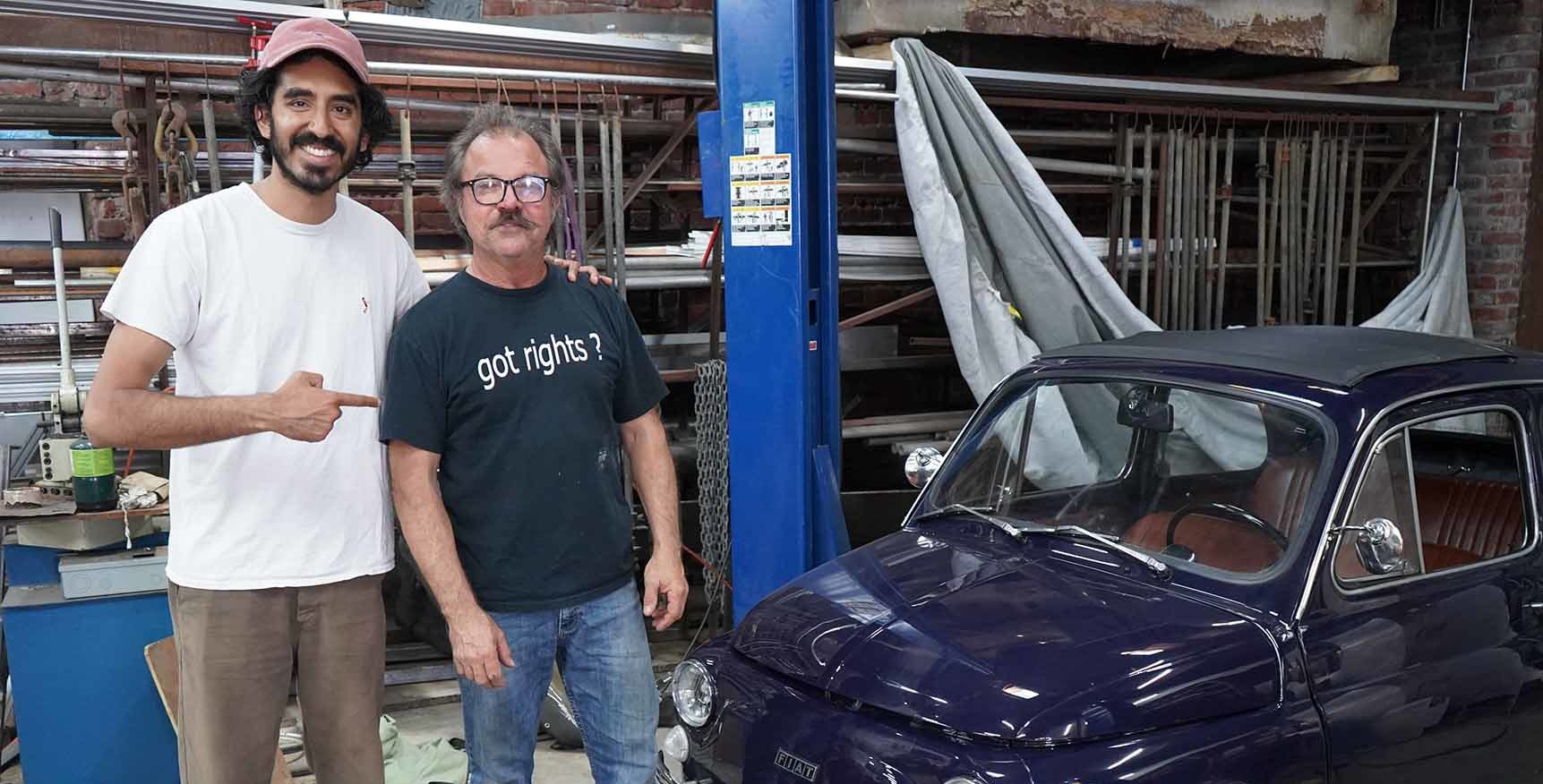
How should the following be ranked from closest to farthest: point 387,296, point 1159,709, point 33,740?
point 1159,709 < point 387,296 < point 33,740

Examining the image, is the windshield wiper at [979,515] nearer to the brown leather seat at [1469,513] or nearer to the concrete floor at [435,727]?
the brown leather seat at [1469,513]

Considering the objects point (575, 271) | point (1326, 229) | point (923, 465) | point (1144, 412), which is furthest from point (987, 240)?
point (575, 271)

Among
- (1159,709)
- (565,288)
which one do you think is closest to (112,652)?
(565,288)

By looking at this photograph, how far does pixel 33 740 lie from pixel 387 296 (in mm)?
2274

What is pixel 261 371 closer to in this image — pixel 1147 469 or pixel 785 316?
pixel 1147 469

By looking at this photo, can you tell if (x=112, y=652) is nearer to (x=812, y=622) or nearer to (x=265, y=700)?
(x=265, y=700)

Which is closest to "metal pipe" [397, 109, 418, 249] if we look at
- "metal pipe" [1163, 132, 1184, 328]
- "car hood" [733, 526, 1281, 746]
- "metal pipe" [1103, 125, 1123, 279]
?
"car hood" [733, 526, 1281, 746]

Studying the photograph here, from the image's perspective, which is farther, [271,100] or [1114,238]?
[1114,238]

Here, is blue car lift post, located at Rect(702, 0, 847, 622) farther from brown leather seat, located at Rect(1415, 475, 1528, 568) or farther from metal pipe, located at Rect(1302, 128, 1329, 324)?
metal pipe, located at Rect(1302, 128, 1329, 324)

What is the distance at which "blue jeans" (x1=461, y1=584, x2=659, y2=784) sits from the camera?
2.53 meters

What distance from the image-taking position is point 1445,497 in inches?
149

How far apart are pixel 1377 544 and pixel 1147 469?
644 mm

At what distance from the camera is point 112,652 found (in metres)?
3.82

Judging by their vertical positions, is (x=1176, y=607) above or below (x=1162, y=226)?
below
